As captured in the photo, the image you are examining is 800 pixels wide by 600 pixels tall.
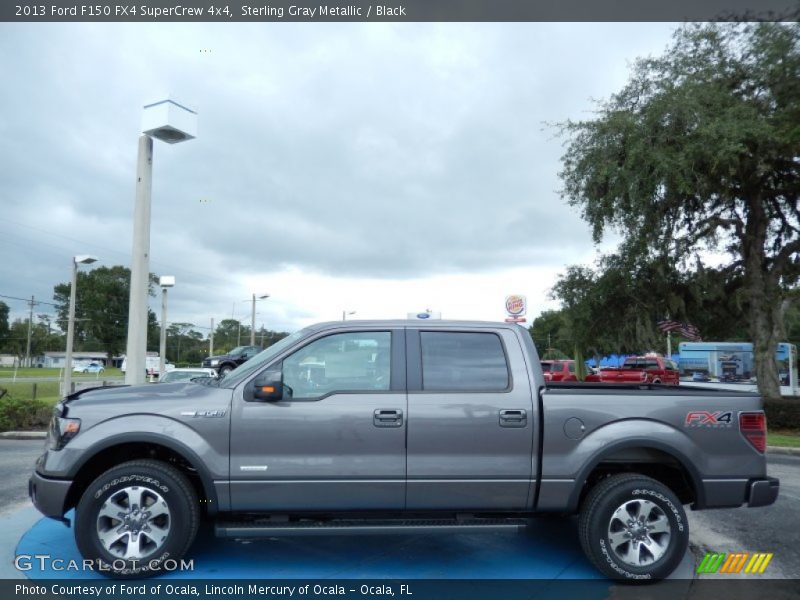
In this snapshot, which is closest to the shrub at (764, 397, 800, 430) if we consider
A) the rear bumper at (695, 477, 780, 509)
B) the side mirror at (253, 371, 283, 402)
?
the rear bumper at (695, 477, 780, 509)

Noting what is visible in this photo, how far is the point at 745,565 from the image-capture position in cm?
500

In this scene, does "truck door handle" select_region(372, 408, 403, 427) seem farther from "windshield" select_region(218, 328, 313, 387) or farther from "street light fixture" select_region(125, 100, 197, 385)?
"street light fixture" select_region(125, 100, 197, 385)

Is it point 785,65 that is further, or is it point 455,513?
point 785,65

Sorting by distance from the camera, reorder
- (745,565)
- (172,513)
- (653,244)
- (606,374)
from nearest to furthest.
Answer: (172,513) → (745,565) → (653,244) → (606,374)

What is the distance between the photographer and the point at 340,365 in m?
4.73

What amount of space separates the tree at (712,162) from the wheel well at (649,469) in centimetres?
1166

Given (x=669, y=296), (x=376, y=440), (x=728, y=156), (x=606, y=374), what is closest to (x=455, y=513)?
(x=376, y=440)

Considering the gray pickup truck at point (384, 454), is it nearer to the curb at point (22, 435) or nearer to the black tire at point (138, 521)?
the black tire at point (138, 521)

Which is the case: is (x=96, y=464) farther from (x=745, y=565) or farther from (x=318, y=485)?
(x=745, y=565)

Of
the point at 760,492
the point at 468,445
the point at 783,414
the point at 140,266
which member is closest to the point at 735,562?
the point at 760,492

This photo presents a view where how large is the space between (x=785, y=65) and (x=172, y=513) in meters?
16.8

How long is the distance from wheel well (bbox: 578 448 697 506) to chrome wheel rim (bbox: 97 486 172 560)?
10.3 ft

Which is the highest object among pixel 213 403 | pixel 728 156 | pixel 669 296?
pixel 728 156

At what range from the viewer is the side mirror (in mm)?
4410
